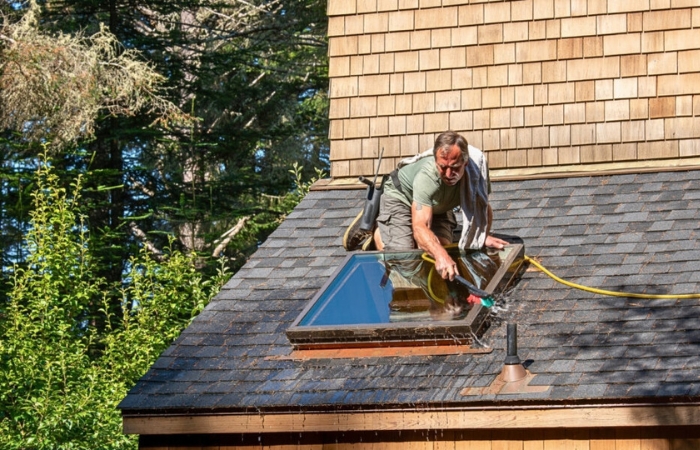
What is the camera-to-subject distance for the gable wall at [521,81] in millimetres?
10914

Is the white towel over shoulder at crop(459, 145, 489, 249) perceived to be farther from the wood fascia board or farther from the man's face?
the wood fascia board

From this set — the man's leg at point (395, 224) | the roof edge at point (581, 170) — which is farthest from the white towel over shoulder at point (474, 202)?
the roof edge at point (581, 170)

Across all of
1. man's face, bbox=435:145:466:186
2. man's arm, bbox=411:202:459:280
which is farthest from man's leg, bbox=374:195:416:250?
man's face, bbox=435:145:466:186

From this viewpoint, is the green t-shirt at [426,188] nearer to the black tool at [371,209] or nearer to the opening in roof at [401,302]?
the black tool at [371,209]

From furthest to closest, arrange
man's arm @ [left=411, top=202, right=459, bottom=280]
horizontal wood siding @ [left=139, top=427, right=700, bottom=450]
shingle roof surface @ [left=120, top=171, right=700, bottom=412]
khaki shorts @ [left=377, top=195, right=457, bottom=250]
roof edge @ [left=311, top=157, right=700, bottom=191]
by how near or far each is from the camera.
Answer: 1. roof edge @ [left=311, top=157, right=700, bottom=191]
2. khaki shorts @ [left=377, top=195, right=457, bottom=250]
3. man's arm @ [left=411, top=202, right=459, bottom=280]
4. shingle roof surface @ [left=120, top=171, right=700, bottom=412]
5. horizontal wood siding @ [left=139, top=427, right=700, bottom=450]

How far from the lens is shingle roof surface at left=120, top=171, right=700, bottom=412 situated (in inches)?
311

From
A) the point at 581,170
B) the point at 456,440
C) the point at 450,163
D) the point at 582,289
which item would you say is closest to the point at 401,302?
the point at 450,163

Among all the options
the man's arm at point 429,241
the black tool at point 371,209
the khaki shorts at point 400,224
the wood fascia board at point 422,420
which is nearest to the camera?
the wood fascia board at point 422,420

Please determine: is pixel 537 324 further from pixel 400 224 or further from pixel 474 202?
pixel 400 224

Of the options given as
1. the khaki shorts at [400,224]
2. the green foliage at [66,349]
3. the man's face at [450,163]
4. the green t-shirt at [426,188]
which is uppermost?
the man's face at [450,163]

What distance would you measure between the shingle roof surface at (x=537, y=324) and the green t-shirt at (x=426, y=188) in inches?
32.2

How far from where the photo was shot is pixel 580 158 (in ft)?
36.4

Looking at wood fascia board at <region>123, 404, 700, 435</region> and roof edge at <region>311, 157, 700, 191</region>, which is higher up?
roof edge at <region>311, 157, 700, 191</region>

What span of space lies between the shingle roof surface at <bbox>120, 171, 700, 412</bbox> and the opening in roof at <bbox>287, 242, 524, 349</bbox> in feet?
0.54
